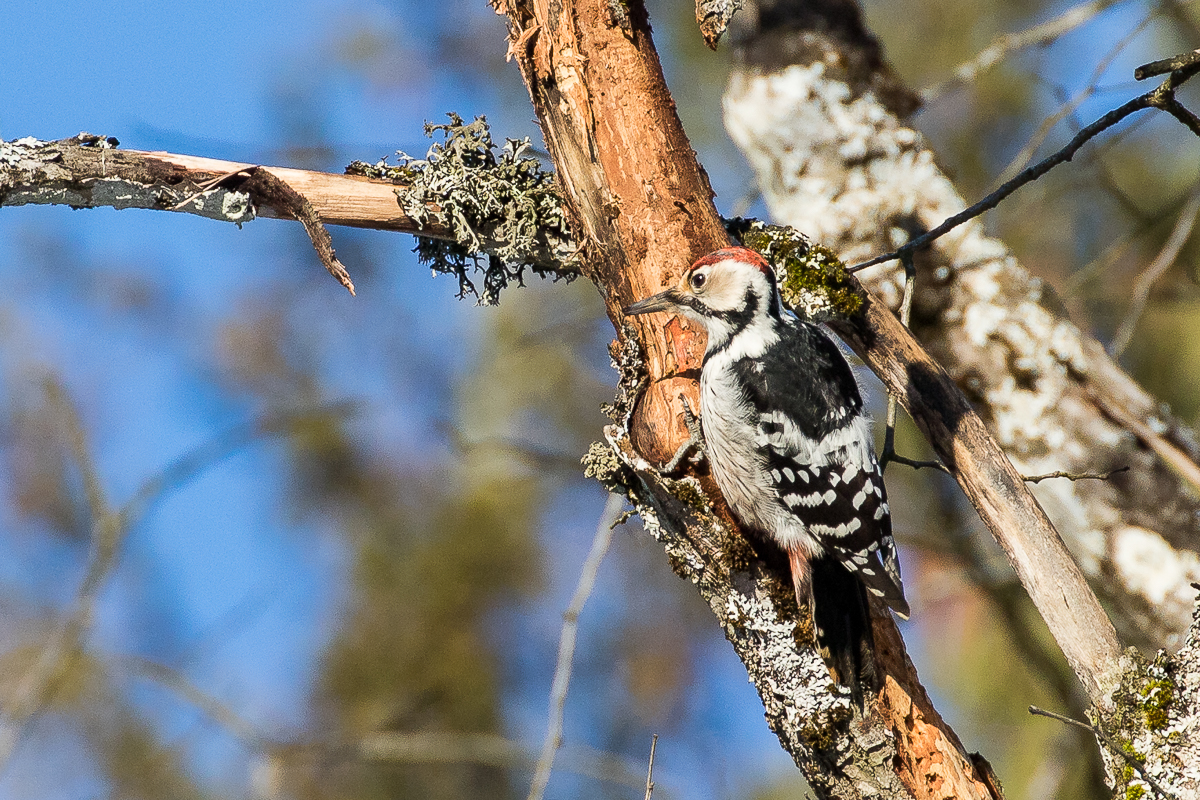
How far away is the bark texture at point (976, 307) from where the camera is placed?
3264mm

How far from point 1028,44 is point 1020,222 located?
1.81m

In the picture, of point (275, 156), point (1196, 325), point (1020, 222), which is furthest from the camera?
point (1020, 222)

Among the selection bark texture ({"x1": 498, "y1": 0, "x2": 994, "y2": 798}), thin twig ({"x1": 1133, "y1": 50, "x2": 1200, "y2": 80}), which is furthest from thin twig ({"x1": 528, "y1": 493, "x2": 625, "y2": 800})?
thin twig ({"x1": 1133, "y1": 50, "x2": 1200, "y2": 80})

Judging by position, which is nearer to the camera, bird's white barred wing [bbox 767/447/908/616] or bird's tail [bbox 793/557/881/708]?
bird's tail [bbox 793/557/881/708]

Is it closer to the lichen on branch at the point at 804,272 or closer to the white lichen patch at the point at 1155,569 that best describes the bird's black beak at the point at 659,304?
the lichen on branch at the point at 804,272

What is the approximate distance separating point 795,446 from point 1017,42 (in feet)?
6.14

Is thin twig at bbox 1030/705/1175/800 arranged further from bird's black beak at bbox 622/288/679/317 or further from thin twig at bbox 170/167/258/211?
thin twig at bbox 170/167/258/211

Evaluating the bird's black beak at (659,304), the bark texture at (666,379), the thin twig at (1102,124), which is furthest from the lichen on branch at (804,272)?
the bird's black beak at (659,304)

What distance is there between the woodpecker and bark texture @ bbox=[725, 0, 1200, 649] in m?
0.94

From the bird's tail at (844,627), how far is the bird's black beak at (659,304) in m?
0.70

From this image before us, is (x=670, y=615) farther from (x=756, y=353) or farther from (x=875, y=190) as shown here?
(x=756, y=353)

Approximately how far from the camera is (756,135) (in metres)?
3.67

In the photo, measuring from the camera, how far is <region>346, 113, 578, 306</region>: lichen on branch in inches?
99.3

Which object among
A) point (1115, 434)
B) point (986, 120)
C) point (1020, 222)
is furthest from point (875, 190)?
point (986, 120)
